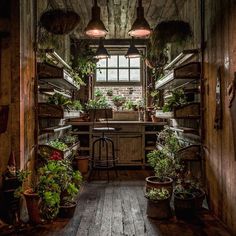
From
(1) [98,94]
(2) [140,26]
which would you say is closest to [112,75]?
(1) [98,94]

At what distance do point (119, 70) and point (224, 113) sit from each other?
480cm

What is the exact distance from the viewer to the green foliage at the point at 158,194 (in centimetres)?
367

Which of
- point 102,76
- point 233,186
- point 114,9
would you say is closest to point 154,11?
point 114,9

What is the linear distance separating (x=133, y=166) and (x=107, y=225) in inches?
149

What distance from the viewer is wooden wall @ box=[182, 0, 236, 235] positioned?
3059 mm

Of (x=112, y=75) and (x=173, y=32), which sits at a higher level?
(x=173, y=32)

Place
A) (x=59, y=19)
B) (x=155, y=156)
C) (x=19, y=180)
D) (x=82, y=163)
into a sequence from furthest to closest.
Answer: (x=82, y=163) < (x=155, y=156) < (x=59, y=19) < (x=19, y=180)

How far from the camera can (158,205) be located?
11.9 feet

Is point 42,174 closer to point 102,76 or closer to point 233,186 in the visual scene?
point 233,186

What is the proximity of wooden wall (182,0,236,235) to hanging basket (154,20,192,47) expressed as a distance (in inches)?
16.4

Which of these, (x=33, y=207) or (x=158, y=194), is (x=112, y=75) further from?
(x=33, y=207)

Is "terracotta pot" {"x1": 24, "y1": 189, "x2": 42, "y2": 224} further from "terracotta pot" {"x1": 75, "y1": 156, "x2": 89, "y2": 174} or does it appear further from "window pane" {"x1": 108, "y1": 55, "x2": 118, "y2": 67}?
"window pane" {"x1": 108, "y1": 55, "x2": 118, "y2": 67}

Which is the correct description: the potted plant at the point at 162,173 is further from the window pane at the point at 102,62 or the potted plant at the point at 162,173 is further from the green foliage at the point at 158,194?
the window pane at the point at 102,62

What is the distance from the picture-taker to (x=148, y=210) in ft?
12.2
